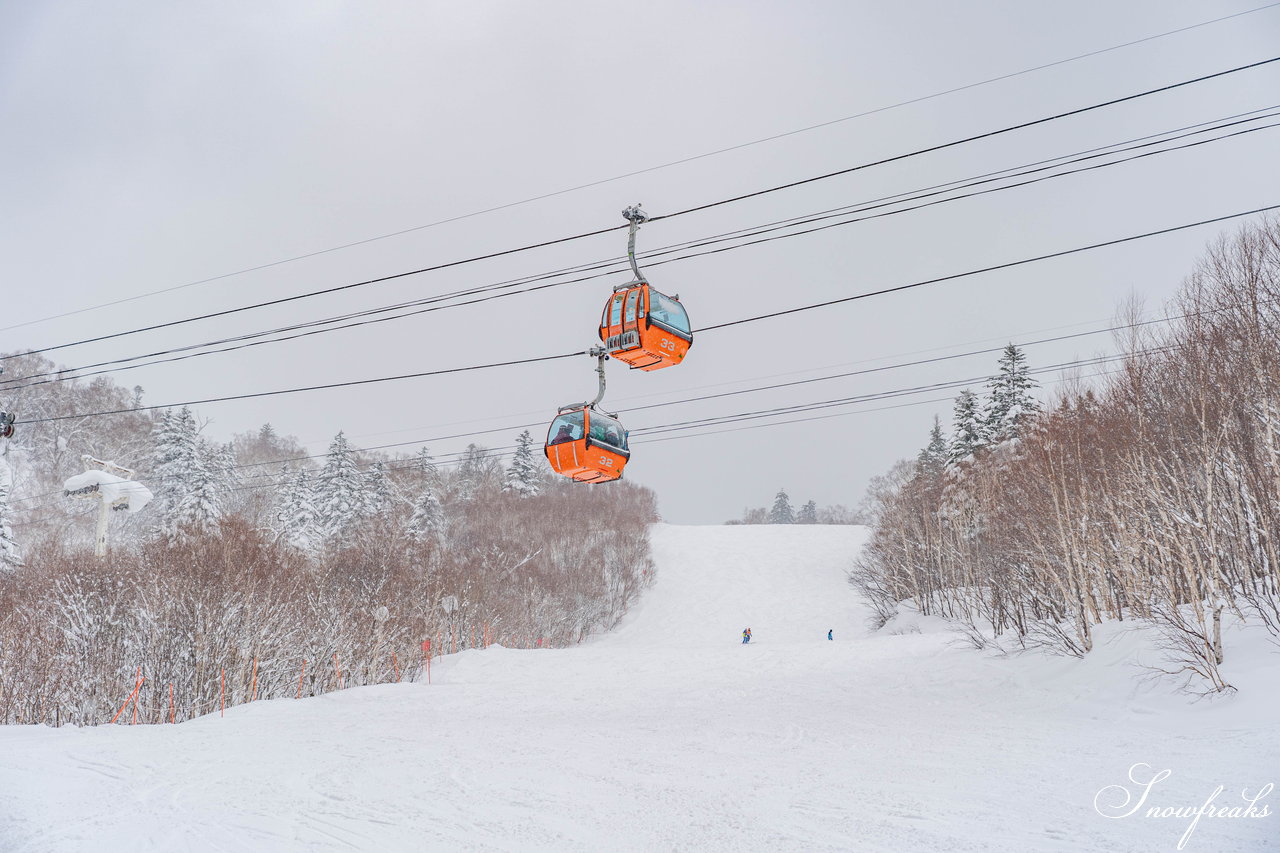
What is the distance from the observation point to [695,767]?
1009cm

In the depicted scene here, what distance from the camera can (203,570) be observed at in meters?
19.1

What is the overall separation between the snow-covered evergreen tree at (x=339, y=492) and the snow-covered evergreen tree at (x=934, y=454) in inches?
1531

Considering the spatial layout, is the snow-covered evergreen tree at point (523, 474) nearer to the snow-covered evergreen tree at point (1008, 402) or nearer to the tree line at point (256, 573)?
the tree line at point (256, 573)

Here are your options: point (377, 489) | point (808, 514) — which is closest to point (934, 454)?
point (377, 489)

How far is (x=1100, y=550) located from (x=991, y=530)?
9.31m

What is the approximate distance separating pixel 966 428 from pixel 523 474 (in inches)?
1427

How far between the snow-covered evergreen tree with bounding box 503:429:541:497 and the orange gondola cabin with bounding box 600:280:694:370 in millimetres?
49371

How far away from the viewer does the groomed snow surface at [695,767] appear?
7.15 metres

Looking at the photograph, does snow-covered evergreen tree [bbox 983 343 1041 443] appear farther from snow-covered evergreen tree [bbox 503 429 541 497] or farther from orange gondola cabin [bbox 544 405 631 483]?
snow-covered evergreen tree [bbox 503 429 541 497]

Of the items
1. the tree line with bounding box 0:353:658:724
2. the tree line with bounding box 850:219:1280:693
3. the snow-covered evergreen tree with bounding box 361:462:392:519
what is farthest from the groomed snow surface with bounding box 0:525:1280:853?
the snow-covered evergreen tree with bounding box 361:462:392:519

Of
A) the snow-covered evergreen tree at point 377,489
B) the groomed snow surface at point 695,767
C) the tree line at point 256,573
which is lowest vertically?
the groomed snow surface at point 695,767

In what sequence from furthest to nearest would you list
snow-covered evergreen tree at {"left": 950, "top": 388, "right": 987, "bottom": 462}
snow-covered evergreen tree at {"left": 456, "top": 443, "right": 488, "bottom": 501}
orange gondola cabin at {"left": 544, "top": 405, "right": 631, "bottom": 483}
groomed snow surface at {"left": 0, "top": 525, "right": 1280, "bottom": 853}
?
1. snow-covered evergreen tree at {"left": 456, "top": 443, "right": 488, "bottom": 501}
2. snow-covered evergreen tree at {"left": 950, "top": 388, "right": 987, "bottom": 462}
3. orange gondola cabin at {"left": 544, "top": 405, "right": 631, "bottom": 483}
4. groomed snow surface at {"left": 0, "top": 525, "right": 1280, "bottom": 853}

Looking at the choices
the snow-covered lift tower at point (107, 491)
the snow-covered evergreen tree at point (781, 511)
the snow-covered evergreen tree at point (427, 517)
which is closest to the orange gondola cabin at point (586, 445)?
the snow-covered lift tower at point (107, 491)

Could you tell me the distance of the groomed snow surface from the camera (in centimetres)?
715
